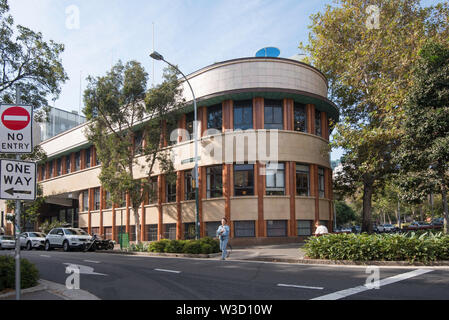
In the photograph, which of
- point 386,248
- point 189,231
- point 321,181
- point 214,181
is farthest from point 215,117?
point 386,248

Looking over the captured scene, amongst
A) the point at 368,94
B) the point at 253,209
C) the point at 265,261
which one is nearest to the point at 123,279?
the point at 265,261

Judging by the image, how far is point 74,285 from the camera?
9.86 meters

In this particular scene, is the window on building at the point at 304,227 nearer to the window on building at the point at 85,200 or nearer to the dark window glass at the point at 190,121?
the dark window glass at the point at 190,121

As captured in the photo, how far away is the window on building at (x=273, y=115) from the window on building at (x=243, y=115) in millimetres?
1040

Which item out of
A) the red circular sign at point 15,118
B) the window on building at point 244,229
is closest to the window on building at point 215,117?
A: the window on building at point 244,229

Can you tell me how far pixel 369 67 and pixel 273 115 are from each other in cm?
677

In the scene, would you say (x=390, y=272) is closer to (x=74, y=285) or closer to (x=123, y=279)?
(x=123, y=279)

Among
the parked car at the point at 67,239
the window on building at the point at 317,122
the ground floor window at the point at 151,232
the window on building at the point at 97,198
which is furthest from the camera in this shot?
the window on building at the point at 97,198

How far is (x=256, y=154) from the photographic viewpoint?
82.9ft

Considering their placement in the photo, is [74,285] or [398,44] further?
[398,44]

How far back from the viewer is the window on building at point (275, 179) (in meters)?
25.4

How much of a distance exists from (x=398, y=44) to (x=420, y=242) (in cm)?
1399

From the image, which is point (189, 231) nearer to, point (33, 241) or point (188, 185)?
point (188, 185)

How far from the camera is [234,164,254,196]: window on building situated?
25520 millimetres
